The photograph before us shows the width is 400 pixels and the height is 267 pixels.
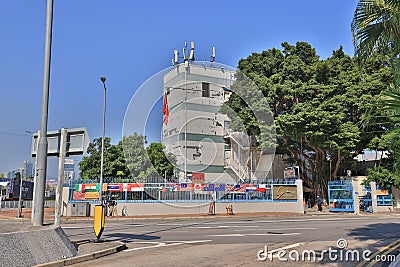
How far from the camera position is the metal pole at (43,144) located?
335 inches

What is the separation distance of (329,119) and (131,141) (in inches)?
806

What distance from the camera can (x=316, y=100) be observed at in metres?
33.9

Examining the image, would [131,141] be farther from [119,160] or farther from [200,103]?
[200,103]

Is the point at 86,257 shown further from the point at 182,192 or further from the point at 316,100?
the point at 316,100

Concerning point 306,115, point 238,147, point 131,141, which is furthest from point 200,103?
point 306,115

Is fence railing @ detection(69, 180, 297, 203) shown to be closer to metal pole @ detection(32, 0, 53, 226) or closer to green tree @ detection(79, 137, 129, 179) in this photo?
green tree @ detection(79, 137, 129, 179)

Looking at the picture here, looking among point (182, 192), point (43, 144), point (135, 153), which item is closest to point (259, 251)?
point (43, 144)

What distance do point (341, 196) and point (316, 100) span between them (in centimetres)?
876

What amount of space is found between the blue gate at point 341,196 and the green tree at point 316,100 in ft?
9.94

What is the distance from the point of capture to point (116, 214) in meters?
27.8

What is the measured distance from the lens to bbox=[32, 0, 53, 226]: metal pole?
8.52m

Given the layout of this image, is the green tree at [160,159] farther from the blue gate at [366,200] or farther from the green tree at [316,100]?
the blue gate at [366,200]

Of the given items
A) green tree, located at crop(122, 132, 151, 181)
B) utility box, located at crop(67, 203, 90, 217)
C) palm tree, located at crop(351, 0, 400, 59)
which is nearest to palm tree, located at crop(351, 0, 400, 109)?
palm tree, located at crop(351, 0, 400, 59)

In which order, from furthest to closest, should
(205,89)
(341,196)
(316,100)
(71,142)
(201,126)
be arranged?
(205,89) → (201,126) → (341,196) → (316,100) → (71,142)
